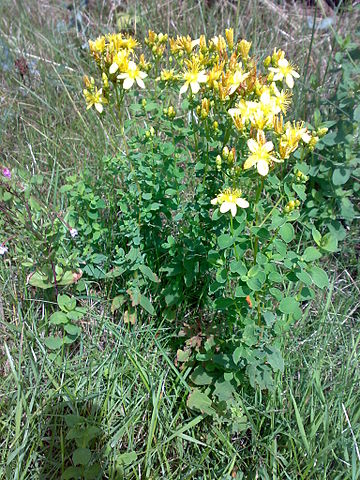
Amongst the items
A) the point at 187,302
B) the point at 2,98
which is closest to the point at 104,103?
the point at 187,302

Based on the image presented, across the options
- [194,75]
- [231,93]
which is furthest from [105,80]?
[231,93]

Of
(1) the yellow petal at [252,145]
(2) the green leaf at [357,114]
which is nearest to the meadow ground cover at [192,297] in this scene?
(1) the yellow petal at [252,145]

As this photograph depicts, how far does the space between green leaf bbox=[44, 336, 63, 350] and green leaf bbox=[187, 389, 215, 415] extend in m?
0.54

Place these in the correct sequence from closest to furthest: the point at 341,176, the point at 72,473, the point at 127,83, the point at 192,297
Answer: the point at 72,473 < the point at 127,83 < the point at 192,297 < the point at 341,176

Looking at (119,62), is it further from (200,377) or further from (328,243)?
(200,377)

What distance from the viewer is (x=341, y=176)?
2.25m

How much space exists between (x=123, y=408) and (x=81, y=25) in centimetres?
277

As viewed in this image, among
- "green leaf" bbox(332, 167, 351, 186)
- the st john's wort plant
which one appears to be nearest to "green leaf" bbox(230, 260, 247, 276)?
the st john's wort plant

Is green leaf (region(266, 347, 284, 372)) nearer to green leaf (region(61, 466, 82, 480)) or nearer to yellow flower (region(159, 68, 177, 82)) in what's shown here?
green leaf (region(61, 466, 82, 480))

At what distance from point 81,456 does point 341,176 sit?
165cm

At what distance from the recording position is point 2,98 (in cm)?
288

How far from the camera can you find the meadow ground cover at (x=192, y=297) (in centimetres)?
157

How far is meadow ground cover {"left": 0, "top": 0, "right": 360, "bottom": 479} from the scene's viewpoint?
5.14 ft

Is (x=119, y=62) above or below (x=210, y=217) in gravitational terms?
above
